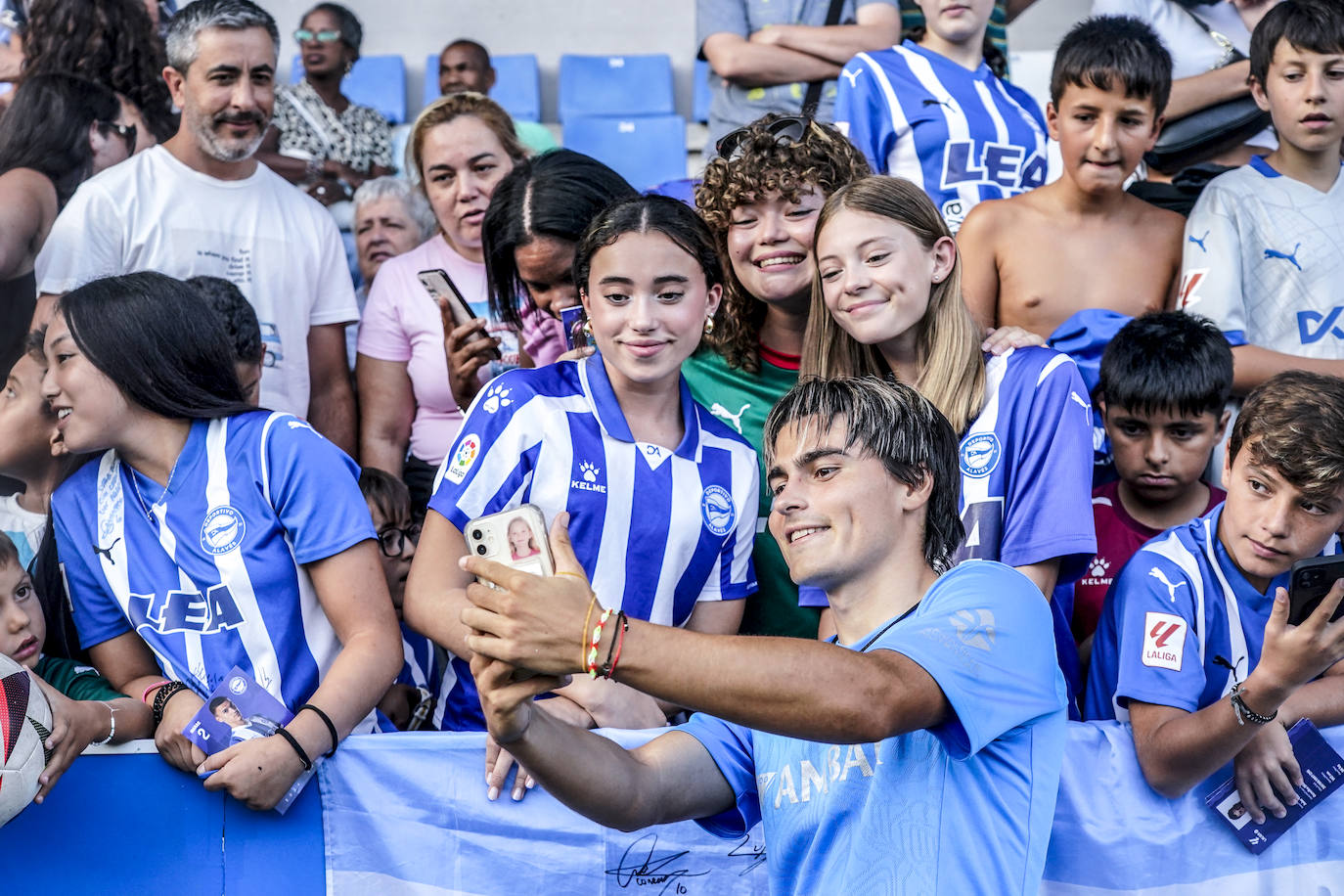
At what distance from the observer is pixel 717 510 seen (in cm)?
322

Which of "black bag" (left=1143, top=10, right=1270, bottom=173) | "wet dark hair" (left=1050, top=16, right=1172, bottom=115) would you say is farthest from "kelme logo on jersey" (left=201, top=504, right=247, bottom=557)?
"black bag" (left=1143, top=10, right=1270, bottom=173)

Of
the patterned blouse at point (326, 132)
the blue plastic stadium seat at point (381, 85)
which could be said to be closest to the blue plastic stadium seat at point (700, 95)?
the blue plastic stadium seat at point (381, 85)

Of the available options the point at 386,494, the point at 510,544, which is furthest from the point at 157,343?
the point at 510,544

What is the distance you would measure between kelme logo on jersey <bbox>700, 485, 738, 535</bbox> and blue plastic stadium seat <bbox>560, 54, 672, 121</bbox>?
6386 mm

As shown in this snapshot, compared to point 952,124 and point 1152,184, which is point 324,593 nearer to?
point 952,124

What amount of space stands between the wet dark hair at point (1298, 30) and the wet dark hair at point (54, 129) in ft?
12.7

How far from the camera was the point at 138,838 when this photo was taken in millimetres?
2727

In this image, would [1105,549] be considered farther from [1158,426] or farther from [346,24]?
[346,24]

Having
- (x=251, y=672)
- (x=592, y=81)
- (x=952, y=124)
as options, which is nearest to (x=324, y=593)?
(x=251, y=672)

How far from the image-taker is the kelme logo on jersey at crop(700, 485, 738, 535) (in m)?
3.21

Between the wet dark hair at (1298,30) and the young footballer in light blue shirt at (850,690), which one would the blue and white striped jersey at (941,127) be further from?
the young footballer in light blue shirt at (850,690)

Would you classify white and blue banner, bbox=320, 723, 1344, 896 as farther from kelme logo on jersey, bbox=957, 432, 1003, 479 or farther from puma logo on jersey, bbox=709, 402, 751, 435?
puma logo on jersey, bbox=709, 402, 751, 435

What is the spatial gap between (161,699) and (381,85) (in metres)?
7.17

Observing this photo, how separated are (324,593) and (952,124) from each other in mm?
2716
